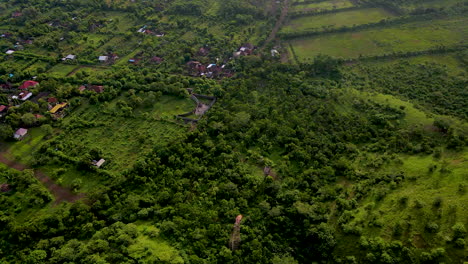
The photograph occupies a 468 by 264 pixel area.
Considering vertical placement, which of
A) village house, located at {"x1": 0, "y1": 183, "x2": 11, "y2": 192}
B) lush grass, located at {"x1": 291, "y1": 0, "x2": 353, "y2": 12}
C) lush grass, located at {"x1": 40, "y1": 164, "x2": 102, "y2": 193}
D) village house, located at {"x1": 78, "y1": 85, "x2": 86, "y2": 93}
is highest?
lush grass, located at {"x1": 291, "y1": 0, "x2": 353, "y2": 12}

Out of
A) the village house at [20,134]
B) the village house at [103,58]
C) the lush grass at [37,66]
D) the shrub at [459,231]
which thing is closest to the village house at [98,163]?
the village house at [20,134]

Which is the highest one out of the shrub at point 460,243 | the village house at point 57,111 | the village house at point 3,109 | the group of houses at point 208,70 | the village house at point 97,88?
the shrub at point 460,243

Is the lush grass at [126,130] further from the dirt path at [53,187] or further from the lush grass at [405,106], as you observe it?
the lush grass at [405,106]

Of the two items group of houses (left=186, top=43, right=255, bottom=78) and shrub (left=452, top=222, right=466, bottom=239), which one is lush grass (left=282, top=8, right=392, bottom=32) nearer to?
group of houses (left=186, top=43, right=255, bottom=78)

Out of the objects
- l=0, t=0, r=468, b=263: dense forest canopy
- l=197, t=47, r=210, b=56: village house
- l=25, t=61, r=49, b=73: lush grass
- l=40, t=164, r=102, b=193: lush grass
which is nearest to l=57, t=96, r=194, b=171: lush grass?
l=0, t=0, r=468, b=263: dense forest canopy

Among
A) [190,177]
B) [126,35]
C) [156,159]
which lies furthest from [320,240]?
[126,35]

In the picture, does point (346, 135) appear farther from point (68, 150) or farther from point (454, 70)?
point (68, 150)
